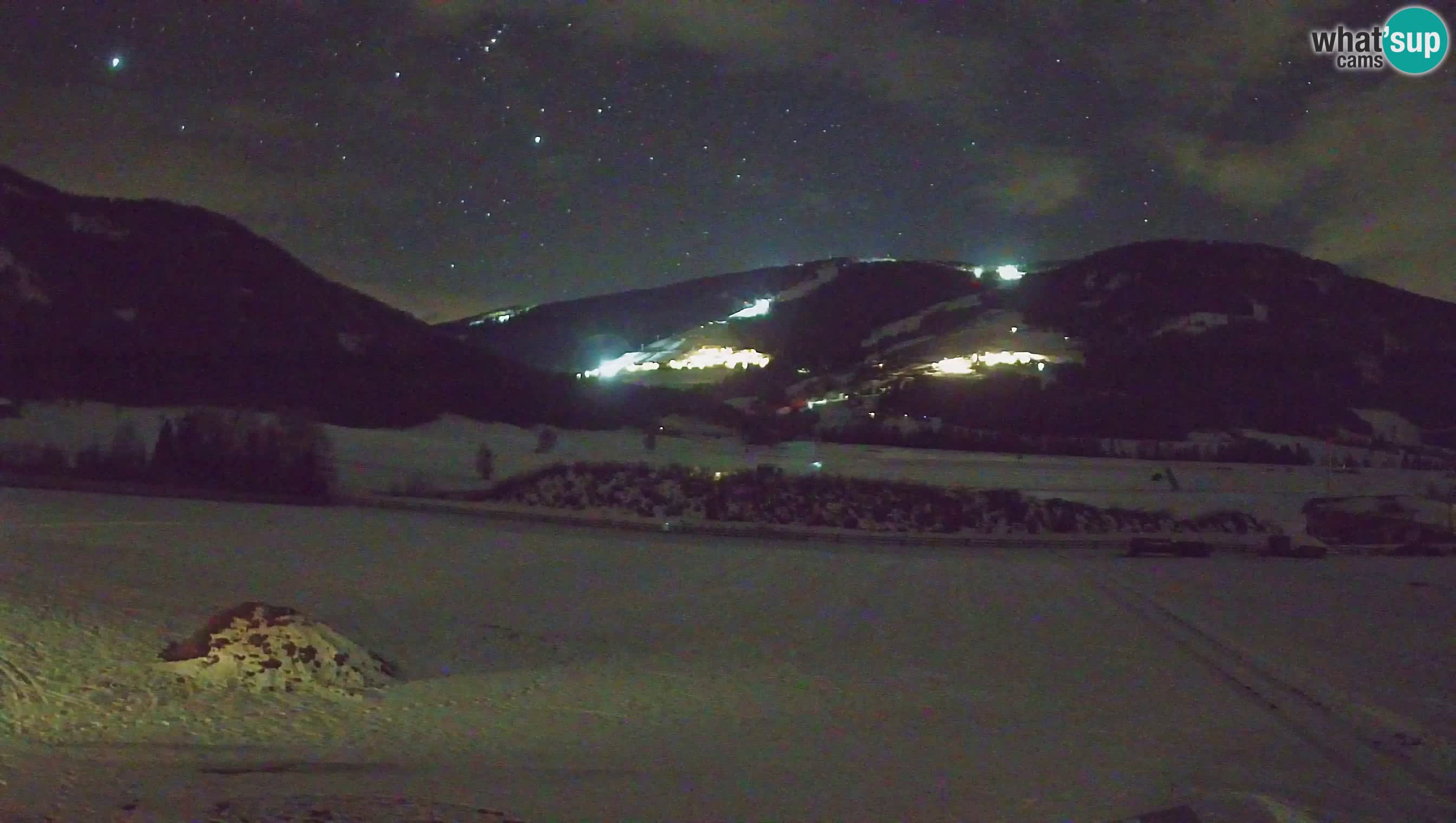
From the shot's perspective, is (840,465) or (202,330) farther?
(202,330)

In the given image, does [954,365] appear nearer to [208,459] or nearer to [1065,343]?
[1065,343]

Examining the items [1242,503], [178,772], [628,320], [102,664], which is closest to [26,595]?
[102,664]

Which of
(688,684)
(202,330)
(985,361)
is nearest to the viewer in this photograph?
(688,684)

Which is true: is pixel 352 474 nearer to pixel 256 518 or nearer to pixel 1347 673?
pixel 256 518

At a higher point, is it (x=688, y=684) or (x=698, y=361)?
(x=698, y=361)

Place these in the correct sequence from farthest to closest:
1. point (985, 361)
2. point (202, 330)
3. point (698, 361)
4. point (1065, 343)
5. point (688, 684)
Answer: point (1065, 343) → point (698, 361) → point (985, 361) → point (202, 330) → point (688, 684)

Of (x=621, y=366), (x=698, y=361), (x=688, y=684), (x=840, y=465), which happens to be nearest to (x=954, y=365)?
(x=698, y=361)
